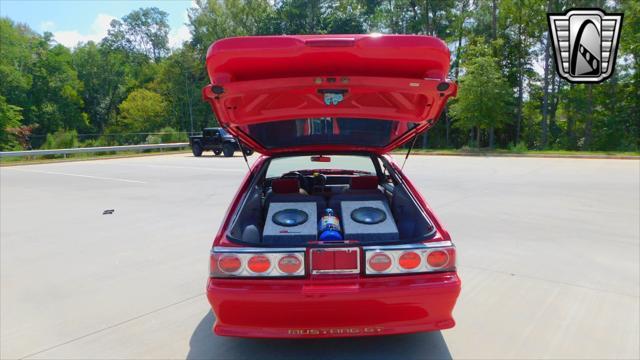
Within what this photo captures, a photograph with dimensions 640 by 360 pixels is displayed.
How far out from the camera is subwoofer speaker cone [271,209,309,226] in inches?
120

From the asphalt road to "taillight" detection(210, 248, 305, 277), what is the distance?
676 millimetres

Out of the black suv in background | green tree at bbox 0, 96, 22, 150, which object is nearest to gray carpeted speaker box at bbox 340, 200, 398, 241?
the black suv in background

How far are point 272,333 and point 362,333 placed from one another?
534 mm

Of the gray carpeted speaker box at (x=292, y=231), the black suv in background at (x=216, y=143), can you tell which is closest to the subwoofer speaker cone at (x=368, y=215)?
the gray carpeted speaker box at (x=292, y=231)

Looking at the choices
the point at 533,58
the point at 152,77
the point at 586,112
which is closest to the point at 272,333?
the point at 586,112

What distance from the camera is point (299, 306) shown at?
2516 millimetres

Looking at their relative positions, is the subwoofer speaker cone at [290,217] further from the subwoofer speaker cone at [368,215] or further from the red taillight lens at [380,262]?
the red taillight lens at [380,262]

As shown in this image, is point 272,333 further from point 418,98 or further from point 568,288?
point 568,288

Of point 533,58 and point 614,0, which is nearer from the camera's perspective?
point 614,0

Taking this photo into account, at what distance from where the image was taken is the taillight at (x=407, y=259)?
2.61 metres

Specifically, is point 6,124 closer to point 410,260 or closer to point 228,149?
point 228,149

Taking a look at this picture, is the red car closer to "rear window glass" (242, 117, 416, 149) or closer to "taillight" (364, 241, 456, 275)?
"taillight" (364, 241, 456, 275)

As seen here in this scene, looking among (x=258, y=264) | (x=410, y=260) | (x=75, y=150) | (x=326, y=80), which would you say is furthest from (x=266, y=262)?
(x=75, y=150)

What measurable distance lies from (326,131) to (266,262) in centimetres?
138
